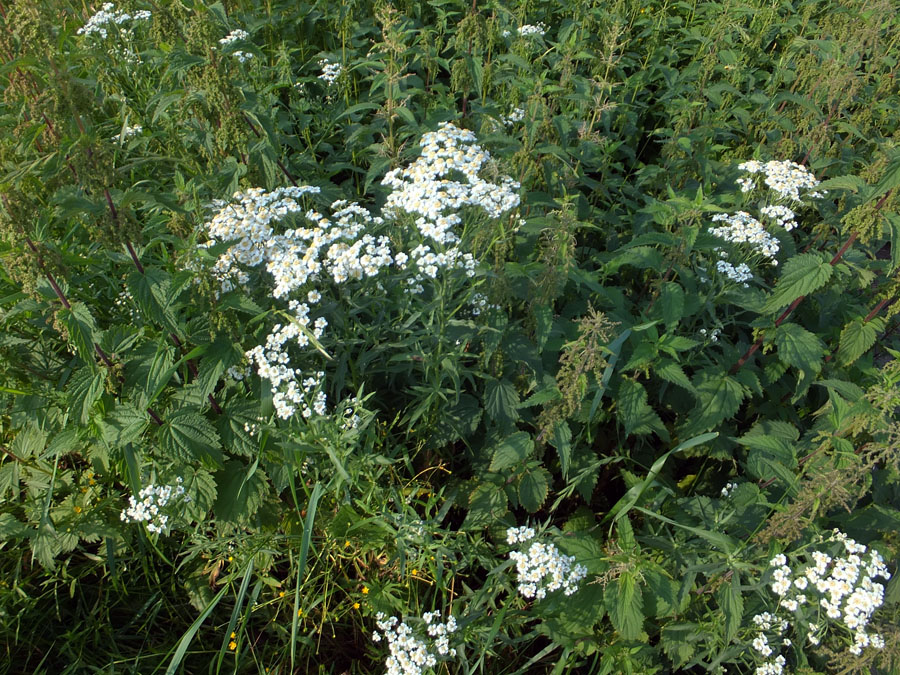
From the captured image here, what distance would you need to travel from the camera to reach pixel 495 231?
9.45 ft

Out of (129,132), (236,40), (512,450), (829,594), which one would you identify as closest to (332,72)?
(236,40)

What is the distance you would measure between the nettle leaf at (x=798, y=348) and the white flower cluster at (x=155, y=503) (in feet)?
10.9

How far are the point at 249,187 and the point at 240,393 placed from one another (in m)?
1.23

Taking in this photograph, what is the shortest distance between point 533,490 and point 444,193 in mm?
1645

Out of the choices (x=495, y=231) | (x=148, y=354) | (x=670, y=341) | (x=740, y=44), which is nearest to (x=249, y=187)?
(x=148, y=354)

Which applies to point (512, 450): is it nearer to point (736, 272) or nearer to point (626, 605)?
point (626, 605)

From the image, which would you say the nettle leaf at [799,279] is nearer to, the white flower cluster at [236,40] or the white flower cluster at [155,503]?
the white flower cluster at [155,503]

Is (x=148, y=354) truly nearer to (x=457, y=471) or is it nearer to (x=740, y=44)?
(x=457, y=471)

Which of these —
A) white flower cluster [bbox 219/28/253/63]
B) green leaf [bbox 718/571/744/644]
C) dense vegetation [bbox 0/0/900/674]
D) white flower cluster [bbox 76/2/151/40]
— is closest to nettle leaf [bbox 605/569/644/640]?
dense vegetation [bbox 0/0/900/674]

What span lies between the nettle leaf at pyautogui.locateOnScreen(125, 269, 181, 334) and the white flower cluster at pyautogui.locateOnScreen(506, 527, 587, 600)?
1.88 m

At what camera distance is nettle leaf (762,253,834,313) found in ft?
10.2

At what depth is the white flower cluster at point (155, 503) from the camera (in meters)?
2.73

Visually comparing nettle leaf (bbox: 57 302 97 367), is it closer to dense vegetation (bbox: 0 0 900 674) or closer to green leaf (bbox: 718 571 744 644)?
dense vegetation (bbox: 0 0 900 674)

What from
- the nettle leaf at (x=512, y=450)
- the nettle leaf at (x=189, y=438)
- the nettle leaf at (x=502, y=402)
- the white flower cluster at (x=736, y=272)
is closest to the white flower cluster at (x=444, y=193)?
the nettle leaf at (x=502, y=402)
